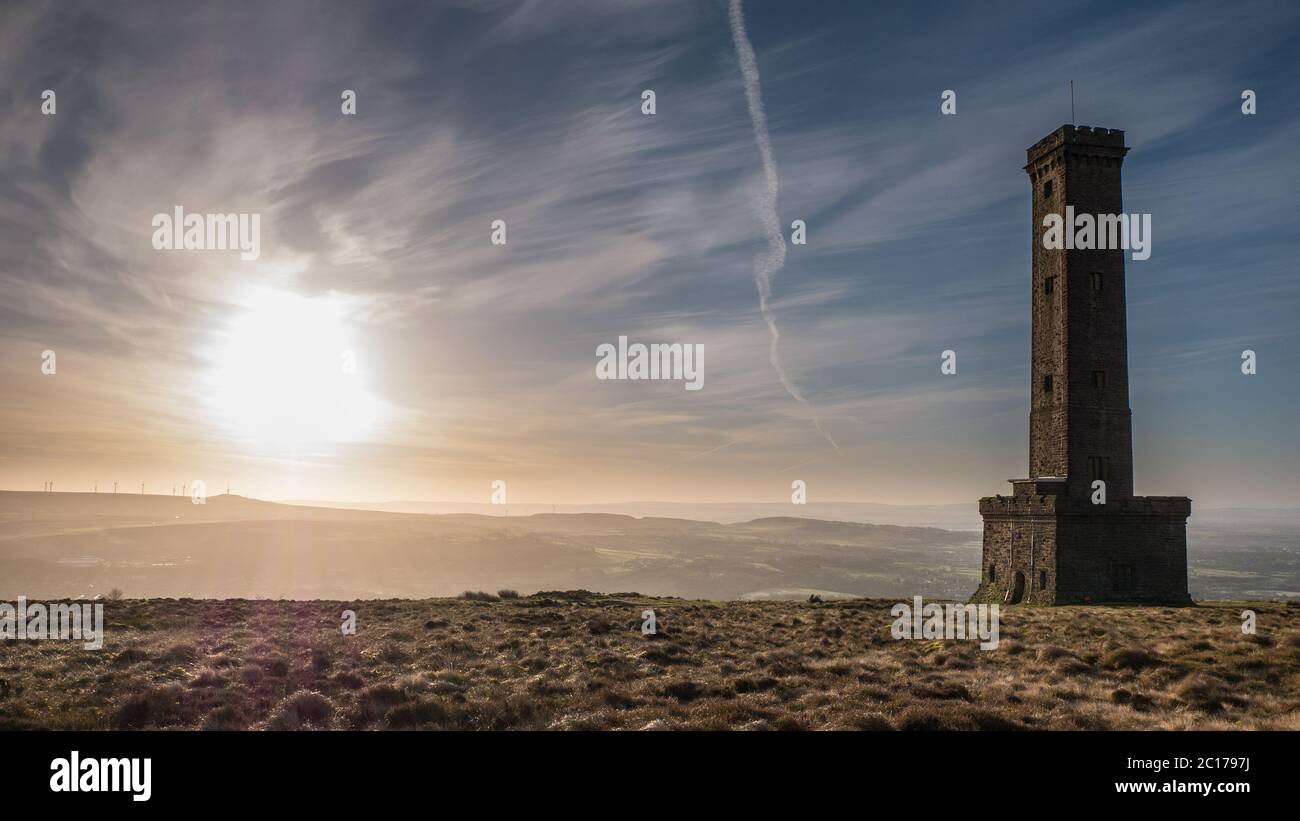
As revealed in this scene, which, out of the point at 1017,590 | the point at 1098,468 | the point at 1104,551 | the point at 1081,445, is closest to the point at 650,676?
the point at 1017,590

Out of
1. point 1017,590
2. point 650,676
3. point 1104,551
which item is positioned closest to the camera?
point 650,676

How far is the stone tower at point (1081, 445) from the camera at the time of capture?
120 feet

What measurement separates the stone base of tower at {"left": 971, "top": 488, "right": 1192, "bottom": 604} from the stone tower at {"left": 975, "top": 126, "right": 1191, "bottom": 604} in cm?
5

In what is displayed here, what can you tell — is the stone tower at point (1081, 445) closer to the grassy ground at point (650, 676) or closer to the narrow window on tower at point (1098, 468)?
the narrow window on tower at point (1098, 468)

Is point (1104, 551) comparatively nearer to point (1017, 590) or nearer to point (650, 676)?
point (1017, 590)

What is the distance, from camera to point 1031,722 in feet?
42.4

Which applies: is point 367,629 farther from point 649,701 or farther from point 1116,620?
point 1116,620

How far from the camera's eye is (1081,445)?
126 feet

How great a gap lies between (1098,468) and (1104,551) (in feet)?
14.5

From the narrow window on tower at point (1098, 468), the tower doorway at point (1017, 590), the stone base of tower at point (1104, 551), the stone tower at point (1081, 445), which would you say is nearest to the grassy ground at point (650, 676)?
the stone base of tower at point (1104, 551)

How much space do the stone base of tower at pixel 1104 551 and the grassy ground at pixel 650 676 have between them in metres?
7.29

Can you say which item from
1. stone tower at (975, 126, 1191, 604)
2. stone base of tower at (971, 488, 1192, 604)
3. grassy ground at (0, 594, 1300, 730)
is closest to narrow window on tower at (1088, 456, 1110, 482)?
stone tower at (975, 126, 1191, 604)
